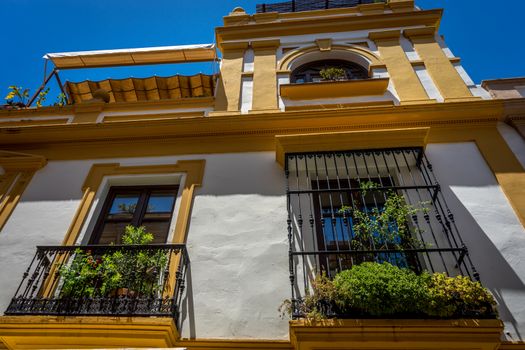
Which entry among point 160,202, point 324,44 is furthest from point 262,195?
point 324,44

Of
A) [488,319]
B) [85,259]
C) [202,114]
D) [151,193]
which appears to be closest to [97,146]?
[151,193]

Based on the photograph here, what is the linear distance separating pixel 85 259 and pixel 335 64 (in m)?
6.74

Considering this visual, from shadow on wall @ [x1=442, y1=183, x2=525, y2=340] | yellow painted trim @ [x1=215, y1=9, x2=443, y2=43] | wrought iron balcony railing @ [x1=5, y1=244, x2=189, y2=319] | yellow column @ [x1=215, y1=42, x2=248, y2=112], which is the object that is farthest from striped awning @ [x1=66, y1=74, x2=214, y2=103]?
shadow on wall @ [x1=442, y1=183, x2=525, y2=340]

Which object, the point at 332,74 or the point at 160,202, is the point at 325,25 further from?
the point at 160,202

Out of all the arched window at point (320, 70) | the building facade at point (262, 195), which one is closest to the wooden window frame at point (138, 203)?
the building facade at point (262, 195)

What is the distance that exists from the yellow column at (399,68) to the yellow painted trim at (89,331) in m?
5.49

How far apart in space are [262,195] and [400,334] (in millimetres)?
2704

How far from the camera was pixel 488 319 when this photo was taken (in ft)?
12.5

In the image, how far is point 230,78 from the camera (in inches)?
329

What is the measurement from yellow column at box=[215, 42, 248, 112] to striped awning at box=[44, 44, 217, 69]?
438mm

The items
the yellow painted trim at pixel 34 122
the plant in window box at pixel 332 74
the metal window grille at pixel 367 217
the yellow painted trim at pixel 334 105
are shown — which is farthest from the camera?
the plant in window box at pixel 332 74

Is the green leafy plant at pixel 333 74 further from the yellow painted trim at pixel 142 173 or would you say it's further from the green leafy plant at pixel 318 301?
the green leafy plant at pixel 318 301

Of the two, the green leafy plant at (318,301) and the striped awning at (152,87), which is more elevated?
the striped awning at (152,87)

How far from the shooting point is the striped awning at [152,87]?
952 centimetres
